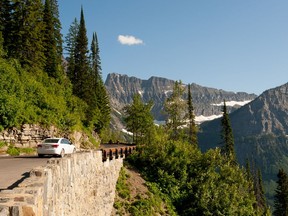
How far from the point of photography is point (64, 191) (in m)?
9.43

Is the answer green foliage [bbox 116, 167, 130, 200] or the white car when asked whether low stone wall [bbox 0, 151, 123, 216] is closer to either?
green foliage [bbox 116, 167, 130, 200]

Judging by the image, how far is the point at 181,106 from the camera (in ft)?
195

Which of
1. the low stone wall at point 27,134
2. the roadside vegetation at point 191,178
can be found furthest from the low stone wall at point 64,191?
the low stone wall at point 27,134

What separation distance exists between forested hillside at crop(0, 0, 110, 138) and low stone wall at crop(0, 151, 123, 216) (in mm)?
15369

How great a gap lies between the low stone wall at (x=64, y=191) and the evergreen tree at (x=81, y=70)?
46.9m

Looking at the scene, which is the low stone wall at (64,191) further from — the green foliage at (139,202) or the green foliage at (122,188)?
the green foliage at (122,188)

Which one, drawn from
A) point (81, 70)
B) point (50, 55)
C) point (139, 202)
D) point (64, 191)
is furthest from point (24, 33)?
point (64, 191)

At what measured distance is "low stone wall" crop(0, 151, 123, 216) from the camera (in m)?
4.85

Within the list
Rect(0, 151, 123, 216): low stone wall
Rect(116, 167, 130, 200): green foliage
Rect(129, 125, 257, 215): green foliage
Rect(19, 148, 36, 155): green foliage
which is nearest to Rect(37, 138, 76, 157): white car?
Rect(0, 151, 123, 216): low stone wall

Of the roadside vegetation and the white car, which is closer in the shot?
the white car

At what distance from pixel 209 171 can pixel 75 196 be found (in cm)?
2672

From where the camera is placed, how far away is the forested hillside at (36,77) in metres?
34.4

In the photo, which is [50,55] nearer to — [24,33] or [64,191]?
[24,33]

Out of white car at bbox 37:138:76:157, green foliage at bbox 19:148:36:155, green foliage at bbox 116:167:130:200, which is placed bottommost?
green foliage at bbox 116:167:130:200
